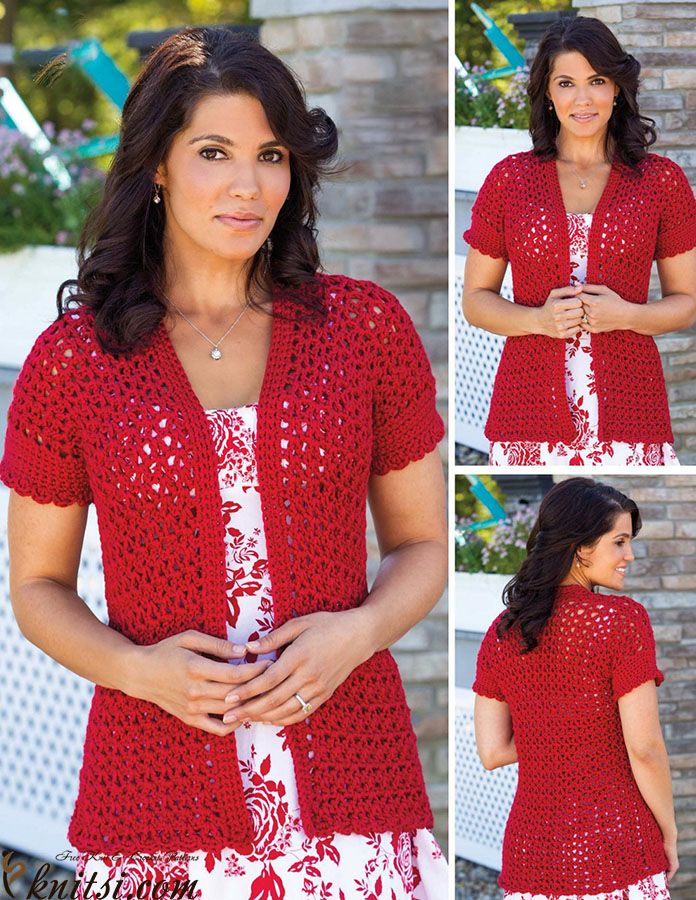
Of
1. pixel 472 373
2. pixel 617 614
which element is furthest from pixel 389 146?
pixel 617 614

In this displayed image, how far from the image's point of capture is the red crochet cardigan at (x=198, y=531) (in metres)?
1.86

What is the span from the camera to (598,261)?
2.45 meters

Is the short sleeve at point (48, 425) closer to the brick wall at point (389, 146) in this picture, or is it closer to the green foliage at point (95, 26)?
the brick wall at point (389, 146)

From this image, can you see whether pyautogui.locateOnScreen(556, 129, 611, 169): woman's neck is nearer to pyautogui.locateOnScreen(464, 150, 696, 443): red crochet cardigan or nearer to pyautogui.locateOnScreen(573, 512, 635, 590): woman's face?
pyautogui.locateOnScreen(464, 150, 696, 443): red crochet cardigan

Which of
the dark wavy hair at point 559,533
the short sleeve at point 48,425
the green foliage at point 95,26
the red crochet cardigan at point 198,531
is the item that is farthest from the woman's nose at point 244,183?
the green foliage at point 95,26

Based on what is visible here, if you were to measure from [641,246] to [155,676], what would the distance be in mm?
1248

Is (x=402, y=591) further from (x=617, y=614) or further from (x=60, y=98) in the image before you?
(x=60, y=98)

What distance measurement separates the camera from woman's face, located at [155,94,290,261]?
6.32 ft

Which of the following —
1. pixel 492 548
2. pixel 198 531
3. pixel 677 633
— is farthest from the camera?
pixel 677 633

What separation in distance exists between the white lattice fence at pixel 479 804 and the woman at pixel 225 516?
0.91m

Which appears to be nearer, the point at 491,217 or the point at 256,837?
the point at 256,837

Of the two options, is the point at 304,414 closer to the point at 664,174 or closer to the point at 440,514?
the point at 440,514

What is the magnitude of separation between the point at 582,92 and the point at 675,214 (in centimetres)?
29

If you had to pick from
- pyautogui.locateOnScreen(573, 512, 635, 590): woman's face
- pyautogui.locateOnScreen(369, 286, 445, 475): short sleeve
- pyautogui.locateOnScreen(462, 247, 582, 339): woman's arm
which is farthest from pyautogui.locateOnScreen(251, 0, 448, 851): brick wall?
pyautogui.locateOnScreen(369, 286, 445, 475): short sleeve
